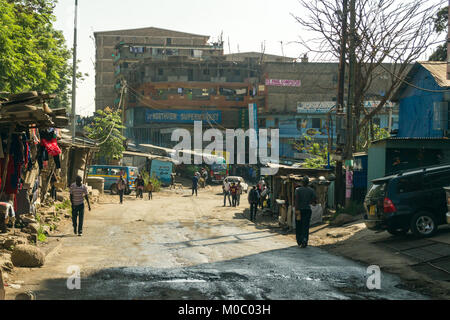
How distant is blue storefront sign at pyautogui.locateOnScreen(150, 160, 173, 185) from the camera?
5081cm

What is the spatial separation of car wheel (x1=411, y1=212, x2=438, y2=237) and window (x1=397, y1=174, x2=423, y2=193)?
27.3 inches

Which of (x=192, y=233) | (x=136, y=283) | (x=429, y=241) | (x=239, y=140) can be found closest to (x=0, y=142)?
(x=136, y=283)

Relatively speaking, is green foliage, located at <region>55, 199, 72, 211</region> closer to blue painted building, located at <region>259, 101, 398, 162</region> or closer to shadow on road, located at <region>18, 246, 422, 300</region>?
shadow on road, located at <region>18, 246, 422, 300</region>

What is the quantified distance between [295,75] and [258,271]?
2542 inches

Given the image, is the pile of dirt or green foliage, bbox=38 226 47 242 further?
green foliage, bbox=38 226 47 242

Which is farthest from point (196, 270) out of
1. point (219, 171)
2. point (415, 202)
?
point (219, 171)

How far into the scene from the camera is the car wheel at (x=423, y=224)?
1373 centimetres

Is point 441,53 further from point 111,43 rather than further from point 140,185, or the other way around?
point 111,43

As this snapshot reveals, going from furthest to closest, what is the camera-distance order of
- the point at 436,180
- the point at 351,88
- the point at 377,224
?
the point at 351,88 < the point at 377,224 < the point at 436,180

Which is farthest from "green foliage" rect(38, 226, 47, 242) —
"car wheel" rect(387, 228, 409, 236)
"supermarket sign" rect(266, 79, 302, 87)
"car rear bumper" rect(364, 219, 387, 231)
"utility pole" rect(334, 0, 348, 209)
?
"supermarket sign" rect(266, 79, 302, 87)

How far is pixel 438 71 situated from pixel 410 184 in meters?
12.6

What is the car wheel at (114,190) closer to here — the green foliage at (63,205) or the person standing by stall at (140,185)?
the person standing by stall at (140,185)

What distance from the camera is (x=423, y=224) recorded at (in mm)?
13805

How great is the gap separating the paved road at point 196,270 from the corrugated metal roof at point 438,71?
11916 millimetres
